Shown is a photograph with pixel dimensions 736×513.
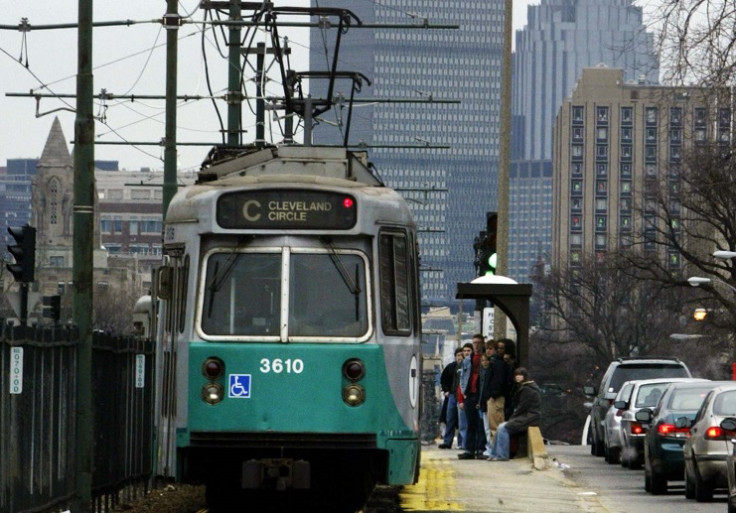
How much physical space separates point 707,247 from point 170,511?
77.3m

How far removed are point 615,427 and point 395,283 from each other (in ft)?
52.3

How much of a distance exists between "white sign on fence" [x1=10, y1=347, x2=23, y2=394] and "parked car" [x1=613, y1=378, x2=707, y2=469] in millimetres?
15650

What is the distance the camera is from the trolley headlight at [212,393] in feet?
49.8

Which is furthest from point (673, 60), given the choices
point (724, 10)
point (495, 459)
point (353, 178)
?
point (495, 459)

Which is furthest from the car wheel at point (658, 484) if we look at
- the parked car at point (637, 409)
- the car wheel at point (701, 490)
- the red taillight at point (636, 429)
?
the red taillight at point (636, 429)

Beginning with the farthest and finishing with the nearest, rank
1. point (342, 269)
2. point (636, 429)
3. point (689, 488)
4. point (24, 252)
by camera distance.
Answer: point (636, 429), point (24, 252), point (689, 488), point (342, 269)

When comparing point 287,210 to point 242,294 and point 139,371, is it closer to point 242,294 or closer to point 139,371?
point 242,294

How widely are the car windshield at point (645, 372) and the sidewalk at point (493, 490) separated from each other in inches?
324

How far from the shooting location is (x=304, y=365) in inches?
597

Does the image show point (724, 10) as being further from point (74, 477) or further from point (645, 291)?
point (645, 291)

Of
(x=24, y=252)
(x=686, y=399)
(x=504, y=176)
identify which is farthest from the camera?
(x=504, y=176)

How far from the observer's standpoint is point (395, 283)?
1567cm

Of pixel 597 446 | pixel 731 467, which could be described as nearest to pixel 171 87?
pixel 731 467

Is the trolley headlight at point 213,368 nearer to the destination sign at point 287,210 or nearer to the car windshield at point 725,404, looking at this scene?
the destination sign at point 287,210
